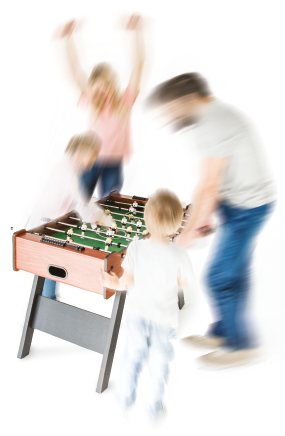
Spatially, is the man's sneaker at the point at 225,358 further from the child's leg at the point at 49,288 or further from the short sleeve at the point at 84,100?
the short sleeve at the point at 84,100

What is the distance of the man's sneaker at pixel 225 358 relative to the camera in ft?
8.91

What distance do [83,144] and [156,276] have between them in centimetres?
123

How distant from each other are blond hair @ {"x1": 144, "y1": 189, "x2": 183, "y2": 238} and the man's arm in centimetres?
50

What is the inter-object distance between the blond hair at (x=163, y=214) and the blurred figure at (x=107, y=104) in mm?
1188

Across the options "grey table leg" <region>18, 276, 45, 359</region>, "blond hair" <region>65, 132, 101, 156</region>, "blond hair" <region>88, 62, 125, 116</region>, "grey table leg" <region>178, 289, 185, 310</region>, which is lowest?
"grey table leg" <region>18, 276, 45, 359</region>

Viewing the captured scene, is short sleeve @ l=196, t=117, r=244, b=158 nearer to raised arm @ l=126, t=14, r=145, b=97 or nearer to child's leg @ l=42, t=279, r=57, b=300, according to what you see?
raised arm @ l=126, t=14, r=145, b=97

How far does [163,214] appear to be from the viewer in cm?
193

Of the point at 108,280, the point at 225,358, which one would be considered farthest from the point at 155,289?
the point at 225,358

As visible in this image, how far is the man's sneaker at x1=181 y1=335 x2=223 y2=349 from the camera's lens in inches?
110

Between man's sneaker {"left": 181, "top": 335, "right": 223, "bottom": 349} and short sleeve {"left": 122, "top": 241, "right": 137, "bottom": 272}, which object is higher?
short sleeve {"left": 122, "top": 241, "right": 137, "bottom": 272}

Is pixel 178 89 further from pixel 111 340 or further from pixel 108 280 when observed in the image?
pixel 111 340

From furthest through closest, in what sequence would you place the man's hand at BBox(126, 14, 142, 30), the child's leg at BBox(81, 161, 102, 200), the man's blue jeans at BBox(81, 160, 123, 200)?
the man's blue jeans at BBox(81, 160, 123, 200), the child's leg at BBox(81, 161, 102, 200), the man's hand at BBox(126, 14, 142, 30)

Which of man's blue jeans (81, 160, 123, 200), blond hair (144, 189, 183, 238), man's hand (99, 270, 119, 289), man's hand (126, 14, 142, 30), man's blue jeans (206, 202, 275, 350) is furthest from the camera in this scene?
man's blue jeans (81, 160, 123, 200)

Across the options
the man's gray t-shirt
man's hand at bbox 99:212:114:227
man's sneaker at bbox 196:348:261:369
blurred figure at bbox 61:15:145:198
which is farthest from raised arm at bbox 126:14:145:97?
man's sneaker at bbox 196:348:261:369
